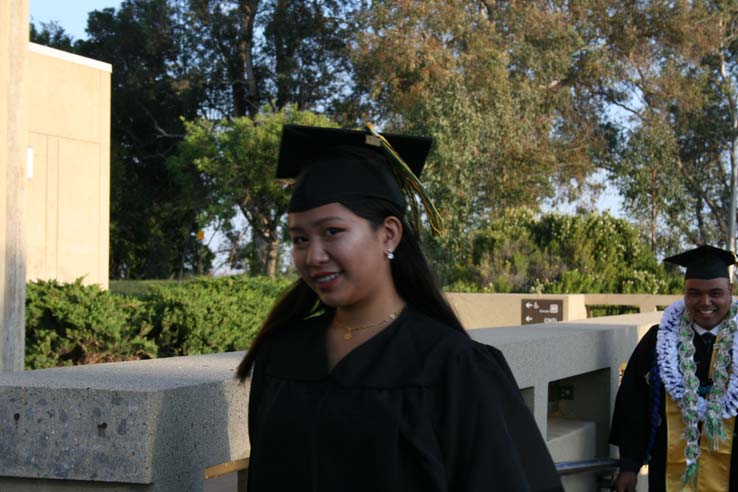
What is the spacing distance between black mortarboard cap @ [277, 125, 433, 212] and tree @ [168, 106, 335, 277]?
23.7 metres

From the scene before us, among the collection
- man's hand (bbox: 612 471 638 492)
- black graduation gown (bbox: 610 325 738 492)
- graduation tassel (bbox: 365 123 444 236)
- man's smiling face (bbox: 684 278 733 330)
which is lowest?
man's hand (bbox: 612 471 638 492)

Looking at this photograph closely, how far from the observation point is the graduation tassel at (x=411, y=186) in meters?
2.22

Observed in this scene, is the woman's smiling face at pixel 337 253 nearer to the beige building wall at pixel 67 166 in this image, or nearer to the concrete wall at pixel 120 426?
the concrete wall at pixel 120 426

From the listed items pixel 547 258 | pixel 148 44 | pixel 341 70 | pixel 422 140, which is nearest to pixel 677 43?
pixel 341 70

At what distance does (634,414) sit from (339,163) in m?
2.73

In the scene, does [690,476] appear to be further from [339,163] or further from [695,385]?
[339,163]

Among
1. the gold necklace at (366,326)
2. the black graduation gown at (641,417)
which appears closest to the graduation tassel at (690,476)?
the black graduation gown at (641,417)

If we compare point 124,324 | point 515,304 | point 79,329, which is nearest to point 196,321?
point 124,324

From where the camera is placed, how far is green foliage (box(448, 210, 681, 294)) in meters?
18.3

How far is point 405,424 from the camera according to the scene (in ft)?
6.17

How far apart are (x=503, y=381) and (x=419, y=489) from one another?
0.26 meters

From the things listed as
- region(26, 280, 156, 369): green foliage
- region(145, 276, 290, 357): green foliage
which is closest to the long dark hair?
region(26, 280, 156, 369): green foliage

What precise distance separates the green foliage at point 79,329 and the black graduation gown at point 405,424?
7.44m

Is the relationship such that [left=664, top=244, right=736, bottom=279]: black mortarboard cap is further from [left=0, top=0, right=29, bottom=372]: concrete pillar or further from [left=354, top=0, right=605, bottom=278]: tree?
[left=354, top=0, right=605, bottom=278]: tree
